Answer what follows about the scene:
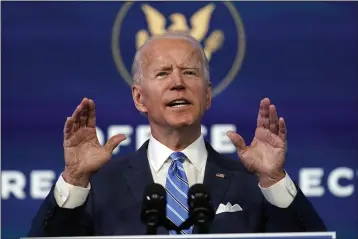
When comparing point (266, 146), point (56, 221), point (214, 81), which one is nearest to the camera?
point (56, 221)

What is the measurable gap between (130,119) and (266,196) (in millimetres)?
1296

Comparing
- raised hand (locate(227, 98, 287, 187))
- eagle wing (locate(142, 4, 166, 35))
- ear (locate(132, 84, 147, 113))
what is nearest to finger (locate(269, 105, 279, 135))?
raised hand (locate(227, 98, 287, 187))

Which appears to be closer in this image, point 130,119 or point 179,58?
point 179,58

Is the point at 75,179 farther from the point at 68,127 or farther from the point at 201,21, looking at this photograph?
the point at 201,21

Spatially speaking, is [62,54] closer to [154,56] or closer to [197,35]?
[197,35]

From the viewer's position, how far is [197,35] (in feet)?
10.5

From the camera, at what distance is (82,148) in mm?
1979

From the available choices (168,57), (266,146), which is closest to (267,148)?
(266,146)

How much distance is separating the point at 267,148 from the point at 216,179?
6.0 inches

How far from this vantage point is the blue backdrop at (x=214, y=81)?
10.5ft

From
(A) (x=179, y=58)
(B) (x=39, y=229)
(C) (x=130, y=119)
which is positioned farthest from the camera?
(C) (x=130, y=119)

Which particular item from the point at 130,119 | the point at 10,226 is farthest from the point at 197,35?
the point at 10,226

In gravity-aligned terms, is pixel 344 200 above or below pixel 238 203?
below

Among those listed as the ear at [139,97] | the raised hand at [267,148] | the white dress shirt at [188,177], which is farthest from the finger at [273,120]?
the ear at [139,97]
